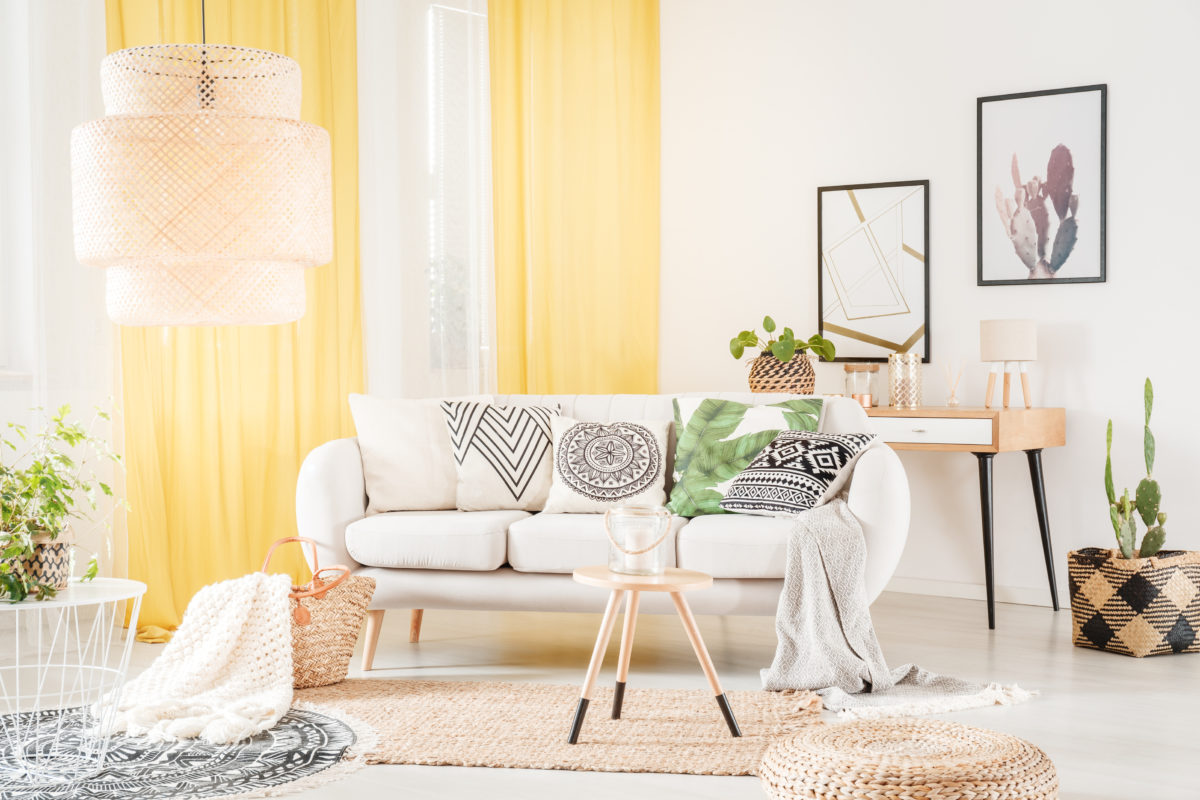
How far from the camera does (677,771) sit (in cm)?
251

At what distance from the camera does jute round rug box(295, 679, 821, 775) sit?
2576 millimetres

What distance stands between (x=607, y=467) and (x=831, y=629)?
857 millimetres

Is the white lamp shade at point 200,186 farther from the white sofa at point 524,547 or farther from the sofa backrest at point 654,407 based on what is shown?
the sofa backrest at point 654,407

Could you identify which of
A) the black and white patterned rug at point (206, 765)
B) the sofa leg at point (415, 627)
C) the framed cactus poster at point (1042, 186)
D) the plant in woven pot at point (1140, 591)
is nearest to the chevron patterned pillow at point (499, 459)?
the sofa leg at point (415, 627)

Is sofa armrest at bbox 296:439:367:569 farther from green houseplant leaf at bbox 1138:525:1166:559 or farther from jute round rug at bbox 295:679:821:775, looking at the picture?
green houseplant leaf at bbox 1138:525:1166:559

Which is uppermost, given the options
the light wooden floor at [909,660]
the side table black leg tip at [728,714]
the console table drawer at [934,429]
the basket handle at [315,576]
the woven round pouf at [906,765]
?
the console table drawer at [934,429]

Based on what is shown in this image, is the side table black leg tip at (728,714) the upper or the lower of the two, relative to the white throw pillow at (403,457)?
lower

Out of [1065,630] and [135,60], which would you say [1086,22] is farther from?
[135,60]

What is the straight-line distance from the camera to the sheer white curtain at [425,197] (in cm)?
454

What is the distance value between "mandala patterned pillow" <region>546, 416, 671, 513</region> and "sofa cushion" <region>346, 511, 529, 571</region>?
0.79ft

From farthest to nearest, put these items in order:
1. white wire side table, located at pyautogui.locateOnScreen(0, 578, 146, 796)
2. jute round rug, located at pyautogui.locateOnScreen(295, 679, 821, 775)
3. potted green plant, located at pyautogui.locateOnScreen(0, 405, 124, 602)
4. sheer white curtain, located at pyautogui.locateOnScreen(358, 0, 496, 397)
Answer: sheer white curtain, located at pyautogui.locateOnScreen(358, 0, 496, 397) < jute round rug, located at pyautogui.locateOnScreen(295, 679, 821, 775) < white wire side table, located at pyautogui.locateOnScreen(0, 578, 146, 796) < potted green plant, located at pyautogui.locateOnScreen(0, 405, 124, 602)

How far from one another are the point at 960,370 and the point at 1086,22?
1347mm

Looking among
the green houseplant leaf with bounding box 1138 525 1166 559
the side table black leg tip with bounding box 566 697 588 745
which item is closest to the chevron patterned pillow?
the side table black leg tip with bounding box 566 697 588 745

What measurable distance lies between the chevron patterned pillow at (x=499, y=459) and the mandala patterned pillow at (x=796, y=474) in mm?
617
